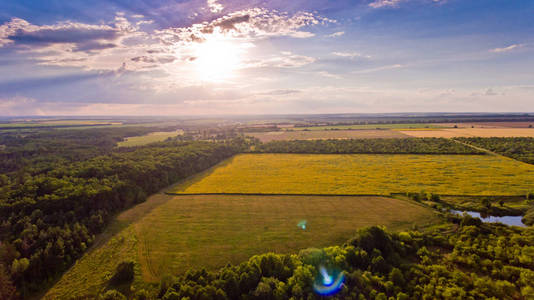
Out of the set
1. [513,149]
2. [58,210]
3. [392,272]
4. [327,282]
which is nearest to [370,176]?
[392,272]

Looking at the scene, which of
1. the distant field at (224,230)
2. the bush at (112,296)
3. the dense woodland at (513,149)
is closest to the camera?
the bush at (112,296)

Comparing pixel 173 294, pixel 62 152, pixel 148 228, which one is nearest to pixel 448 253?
pixel 173 294

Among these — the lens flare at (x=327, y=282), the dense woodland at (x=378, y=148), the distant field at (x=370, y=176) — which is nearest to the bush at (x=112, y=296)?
the lens flare at (x=327, y=282)

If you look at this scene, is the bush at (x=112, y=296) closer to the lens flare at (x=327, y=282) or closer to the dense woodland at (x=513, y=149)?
the lens flare at (x=327, y=282)

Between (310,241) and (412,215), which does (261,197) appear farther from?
(412,215)

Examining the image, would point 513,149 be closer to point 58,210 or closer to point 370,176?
point 370,176

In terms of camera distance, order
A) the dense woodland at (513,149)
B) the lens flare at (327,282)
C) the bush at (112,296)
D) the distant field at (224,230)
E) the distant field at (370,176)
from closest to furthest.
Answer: the lens flare at (327,282) → the bush at (112,296) → the distant field at (224,230) → the distant field at (370,176) → the dense woodland at (513,149)

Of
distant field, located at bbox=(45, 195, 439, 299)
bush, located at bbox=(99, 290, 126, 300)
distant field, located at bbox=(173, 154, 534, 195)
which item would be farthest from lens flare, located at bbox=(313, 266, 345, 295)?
distant field, located at bbox=(173, 154, 534, 195)
